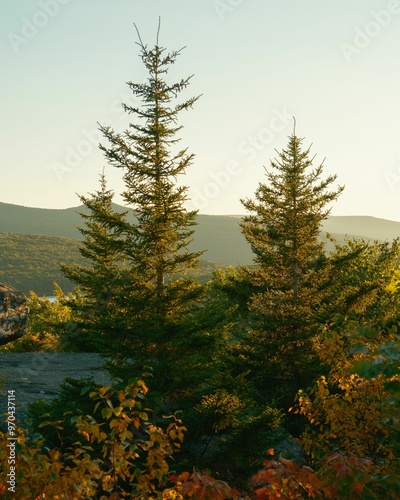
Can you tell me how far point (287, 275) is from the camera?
55.7 feet

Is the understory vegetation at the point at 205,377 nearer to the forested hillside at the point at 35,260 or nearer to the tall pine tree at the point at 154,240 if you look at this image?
the tall pine tree at the point at 154,240

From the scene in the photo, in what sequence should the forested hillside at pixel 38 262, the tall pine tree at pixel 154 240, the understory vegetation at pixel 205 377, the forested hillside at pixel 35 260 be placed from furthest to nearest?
the forested hillside at pixel 35 260, the forested hillside at pixel 38 262, the tall pine tree at pixel 154 240, the understory vegetation at pixel 205 377

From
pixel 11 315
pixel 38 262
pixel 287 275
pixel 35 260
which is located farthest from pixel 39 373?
pixel 35 260

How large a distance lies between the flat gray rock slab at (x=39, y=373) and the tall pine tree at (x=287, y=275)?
16.7 ft


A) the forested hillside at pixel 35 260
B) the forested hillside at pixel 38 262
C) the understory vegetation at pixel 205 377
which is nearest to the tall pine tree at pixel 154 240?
the understory vegetation at pixel 205 377

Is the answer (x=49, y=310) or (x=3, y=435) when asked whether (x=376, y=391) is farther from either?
(x=49, y=310)

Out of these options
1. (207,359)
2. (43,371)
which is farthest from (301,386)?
(43,371)

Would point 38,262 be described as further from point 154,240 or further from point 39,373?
point 154,240

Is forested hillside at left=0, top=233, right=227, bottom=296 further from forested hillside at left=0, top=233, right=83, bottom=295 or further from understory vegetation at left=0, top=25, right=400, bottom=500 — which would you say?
understory vegetation at left=0, top=25, right=400, bottom=500

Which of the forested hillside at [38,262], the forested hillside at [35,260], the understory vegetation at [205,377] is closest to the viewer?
the understory vegetation at [205,377]

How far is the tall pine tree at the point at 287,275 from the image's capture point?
15562 mm

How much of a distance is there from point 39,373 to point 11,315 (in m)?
5.92

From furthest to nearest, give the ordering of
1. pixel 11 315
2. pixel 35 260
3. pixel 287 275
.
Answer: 1. pixel 35 260
2. pixel 287 275
3. pixel 11 315

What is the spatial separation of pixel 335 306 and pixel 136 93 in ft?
28.9
